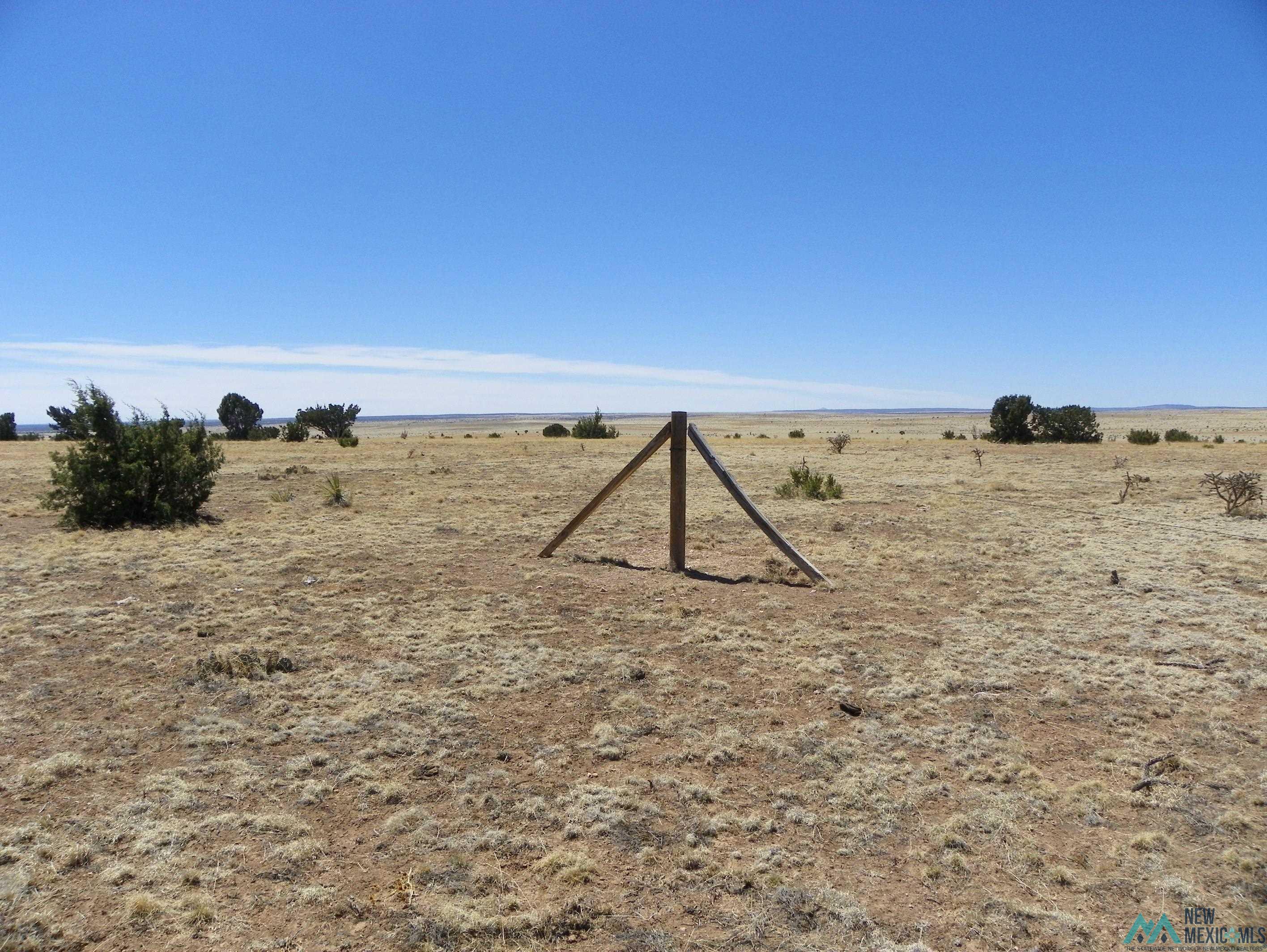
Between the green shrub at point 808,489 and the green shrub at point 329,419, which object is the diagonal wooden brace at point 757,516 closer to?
the green shrub at point 808,489

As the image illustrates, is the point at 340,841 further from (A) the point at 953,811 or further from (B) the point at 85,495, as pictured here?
(B) the point at 85,495

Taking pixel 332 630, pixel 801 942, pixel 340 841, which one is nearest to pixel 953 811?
pixel 801 942

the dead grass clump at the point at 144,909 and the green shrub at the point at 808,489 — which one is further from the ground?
the green shrub at the point at 808,489

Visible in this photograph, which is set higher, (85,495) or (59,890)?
(85,495)

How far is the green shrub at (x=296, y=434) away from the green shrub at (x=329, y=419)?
1.67m

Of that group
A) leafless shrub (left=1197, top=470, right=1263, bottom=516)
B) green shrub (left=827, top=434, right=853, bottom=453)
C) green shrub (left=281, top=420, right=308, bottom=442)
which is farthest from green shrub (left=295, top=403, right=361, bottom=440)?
leafless shrub (left=1197, top=470, right=1263, bottom=516)

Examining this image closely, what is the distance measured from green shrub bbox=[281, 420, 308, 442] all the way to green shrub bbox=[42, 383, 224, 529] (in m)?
22.4

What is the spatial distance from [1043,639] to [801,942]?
192 inches

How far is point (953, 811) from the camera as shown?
4.01 meters

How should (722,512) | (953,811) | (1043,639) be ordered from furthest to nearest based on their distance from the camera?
1. (722,512)
2. (1043,639)
3. (953,811)

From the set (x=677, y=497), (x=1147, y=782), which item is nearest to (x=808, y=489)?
(x=677, y=497)

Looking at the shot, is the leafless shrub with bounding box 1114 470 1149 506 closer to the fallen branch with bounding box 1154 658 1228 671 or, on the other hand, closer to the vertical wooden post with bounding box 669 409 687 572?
the fallen branch with bounding box 1154 658 1228 671

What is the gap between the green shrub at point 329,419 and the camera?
38.5 meters

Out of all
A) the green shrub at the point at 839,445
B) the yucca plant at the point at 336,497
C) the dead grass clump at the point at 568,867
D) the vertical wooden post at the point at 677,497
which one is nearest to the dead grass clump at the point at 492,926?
the dead grass clump at the point at 568,867
